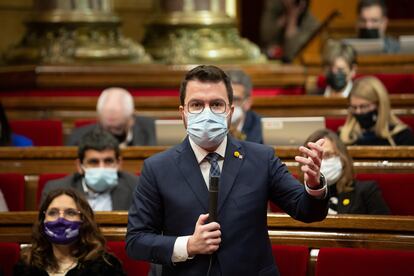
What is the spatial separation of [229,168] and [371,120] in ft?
9.54

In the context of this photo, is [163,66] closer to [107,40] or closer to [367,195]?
[107,40]

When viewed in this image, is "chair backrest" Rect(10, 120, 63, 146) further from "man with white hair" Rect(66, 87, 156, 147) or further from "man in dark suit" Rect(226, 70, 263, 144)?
"man in dark suit" Rect(226, 70, 263, 144)

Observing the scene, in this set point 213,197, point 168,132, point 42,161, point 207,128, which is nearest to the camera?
point 213,197

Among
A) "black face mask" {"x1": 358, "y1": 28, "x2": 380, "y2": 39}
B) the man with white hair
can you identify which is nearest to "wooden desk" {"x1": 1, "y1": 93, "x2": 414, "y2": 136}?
the man with white hair

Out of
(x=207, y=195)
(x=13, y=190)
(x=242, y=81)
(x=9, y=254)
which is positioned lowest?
(x=13, y=190)

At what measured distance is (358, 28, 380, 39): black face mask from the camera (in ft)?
28.6

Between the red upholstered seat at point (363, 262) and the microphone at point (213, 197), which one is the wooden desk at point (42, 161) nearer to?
the red upholstered seat at point (363, 262)

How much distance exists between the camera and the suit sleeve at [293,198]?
2854mm

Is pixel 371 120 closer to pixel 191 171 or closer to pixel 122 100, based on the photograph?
pixel 122 100

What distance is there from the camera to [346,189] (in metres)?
4.62

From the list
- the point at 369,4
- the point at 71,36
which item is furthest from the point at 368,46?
the point at 71,36

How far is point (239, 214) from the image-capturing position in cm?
292

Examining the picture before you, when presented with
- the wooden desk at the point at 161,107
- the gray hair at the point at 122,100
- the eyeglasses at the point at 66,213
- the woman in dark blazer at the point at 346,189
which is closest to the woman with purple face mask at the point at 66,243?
the eyeglasses at the point at 66,213

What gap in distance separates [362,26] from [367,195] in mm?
4266
